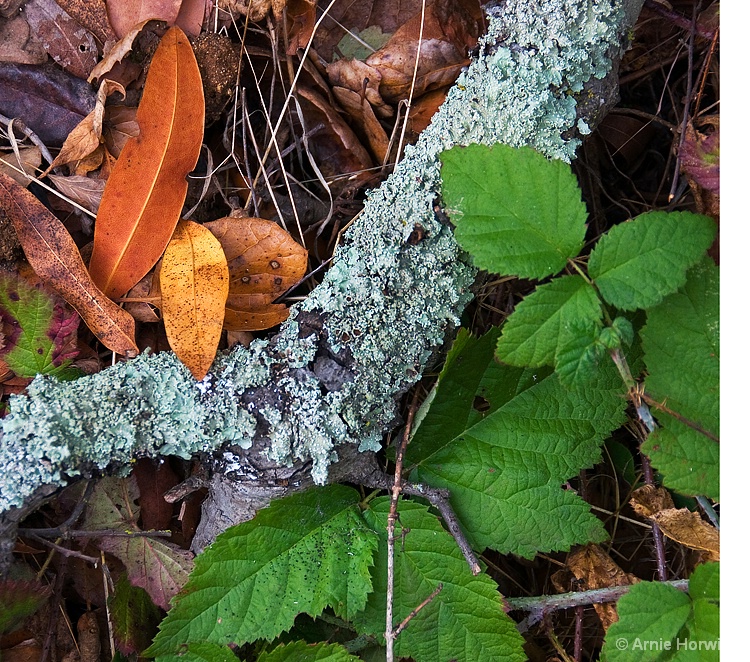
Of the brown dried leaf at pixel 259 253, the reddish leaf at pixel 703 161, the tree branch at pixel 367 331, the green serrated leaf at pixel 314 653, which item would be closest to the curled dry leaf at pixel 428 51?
the tree branch at pixel 367 331

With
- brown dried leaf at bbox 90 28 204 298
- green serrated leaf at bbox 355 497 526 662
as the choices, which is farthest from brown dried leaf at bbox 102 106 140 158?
green serrated leaf at bbox 355 497 526 662

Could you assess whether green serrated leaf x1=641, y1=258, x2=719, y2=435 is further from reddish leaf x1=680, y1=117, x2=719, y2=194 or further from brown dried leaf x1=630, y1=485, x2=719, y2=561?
brown dried leaf x1=630, y1=485, x2=719, y2=561

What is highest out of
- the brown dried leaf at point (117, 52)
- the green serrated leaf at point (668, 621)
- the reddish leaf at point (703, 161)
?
the brown dried leaf at point (117, 52)

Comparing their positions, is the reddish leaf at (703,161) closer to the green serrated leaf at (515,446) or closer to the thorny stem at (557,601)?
the green serrated leaf at (515,446)

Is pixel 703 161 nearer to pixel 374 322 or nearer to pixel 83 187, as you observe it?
pixel 374 322

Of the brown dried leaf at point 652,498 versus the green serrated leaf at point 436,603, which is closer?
the green serrated leaf at point 436,603

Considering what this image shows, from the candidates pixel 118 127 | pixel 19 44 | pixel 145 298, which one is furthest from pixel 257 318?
pixel 19 44

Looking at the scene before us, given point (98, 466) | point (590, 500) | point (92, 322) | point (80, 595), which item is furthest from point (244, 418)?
point (590, 500)
